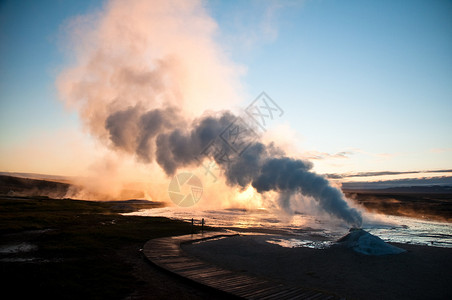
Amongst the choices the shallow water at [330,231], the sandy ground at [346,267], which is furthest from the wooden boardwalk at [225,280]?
the shallow water at [330,231]

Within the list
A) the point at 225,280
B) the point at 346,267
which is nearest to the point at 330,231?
the point at 346,267

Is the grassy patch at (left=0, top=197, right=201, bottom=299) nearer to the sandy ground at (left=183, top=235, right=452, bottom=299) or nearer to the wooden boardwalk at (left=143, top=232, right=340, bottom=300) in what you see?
the wooden boardwalk at (left=143, top=232, right=340, bottom=300)

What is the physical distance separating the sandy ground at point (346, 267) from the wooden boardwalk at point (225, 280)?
1.76m

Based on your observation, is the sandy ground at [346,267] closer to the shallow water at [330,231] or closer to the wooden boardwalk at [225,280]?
the wooden boardwalk at [225,280]

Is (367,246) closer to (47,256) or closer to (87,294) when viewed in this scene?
(87,294)

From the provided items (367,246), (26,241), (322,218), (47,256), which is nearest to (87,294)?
(47,256)

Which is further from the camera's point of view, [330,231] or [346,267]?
[330,231]

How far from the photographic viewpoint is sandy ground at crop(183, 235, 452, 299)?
1174 centimetres

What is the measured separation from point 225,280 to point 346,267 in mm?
8226

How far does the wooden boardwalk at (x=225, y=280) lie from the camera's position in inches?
369

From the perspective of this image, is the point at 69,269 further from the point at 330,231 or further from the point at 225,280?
the point at 330,231

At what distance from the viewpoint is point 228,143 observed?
49062mm

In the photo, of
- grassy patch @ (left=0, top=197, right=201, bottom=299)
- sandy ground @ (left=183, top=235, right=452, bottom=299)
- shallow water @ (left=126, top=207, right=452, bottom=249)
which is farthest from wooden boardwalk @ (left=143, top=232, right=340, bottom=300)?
shallow water @ (left=126, top=207, right=452, bottom=249)

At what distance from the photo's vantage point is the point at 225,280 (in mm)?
→ 10797
